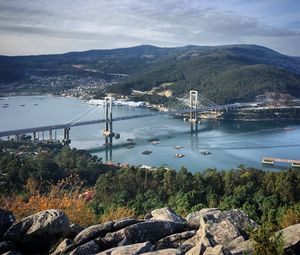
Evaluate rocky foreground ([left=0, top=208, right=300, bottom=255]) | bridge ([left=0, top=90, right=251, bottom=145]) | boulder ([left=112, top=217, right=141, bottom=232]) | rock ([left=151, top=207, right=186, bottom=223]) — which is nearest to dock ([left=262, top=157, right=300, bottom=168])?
bridge ([left=0, top=90, right=251, bottom=145])

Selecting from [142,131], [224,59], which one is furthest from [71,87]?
[142,131]

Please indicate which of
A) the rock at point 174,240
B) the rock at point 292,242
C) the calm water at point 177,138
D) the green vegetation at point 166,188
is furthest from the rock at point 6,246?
the calm water at point 177,138

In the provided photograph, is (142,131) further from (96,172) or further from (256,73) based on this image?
(256,73)

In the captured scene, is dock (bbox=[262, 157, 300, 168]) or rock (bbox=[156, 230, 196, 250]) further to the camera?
dock (bbox=[262, 157, 300, 168])

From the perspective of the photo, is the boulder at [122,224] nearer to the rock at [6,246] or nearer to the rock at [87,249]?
the rock at [87,249]

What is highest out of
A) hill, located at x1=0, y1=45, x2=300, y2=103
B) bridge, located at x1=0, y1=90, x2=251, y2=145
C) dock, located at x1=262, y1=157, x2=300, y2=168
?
hill, located at x1=0, y1=45, x2=300, y2=103

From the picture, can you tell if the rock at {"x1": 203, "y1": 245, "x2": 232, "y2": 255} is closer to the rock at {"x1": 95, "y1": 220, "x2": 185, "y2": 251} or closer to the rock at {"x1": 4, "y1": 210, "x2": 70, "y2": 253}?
the rock at {"x1": 95, "y1": 220, "x2": 185, "y2": 251}
